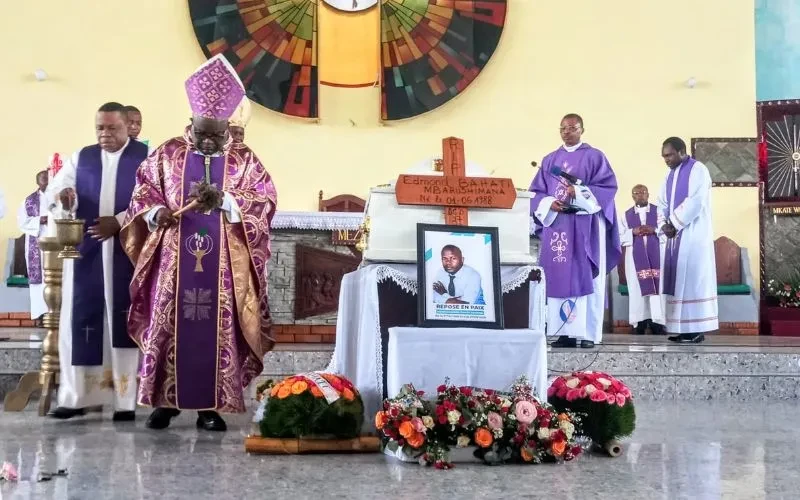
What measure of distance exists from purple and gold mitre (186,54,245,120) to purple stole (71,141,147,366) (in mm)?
754

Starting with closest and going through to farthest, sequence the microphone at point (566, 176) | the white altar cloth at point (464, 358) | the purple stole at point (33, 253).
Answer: the white altar cloth at point (464, 358), the microphone at point (566, 176), the purple stole at point (33, 253)

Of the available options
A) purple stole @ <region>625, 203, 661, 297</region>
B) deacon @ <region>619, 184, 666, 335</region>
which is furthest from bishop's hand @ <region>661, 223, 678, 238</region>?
purple stole @ <region>625, 203, 661, 297</region>

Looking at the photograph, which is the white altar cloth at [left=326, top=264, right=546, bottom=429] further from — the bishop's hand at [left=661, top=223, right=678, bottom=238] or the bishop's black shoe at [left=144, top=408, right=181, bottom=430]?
the bishop's hand at [left=661, top=223, right=678, bottom=238]

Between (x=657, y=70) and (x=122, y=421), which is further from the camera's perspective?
(x=657, y=70)

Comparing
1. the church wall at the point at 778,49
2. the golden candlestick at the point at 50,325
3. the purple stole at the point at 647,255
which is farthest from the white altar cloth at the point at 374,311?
the church wall at the point at 778,49

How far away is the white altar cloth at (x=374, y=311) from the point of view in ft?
13.2

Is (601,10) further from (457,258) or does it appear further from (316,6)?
(457,258)

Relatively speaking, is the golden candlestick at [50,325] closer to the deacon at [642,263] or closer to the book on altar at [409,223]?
the book on altar at [409,223]

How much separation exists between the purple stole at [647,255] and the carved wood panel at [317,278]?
4.06 m

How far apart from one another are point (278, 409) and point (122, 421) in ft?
4.92

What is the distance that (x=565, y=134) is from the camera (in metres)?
7.66

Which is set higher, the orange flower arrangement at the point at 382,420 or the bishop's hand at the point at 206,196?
the bishop's hand at the point at 206,196

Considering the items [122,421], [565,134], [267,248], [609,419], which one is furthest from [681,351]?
[122,421]

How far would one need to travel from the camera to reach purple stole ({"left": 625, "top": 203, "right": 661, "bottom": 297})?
10.4m
